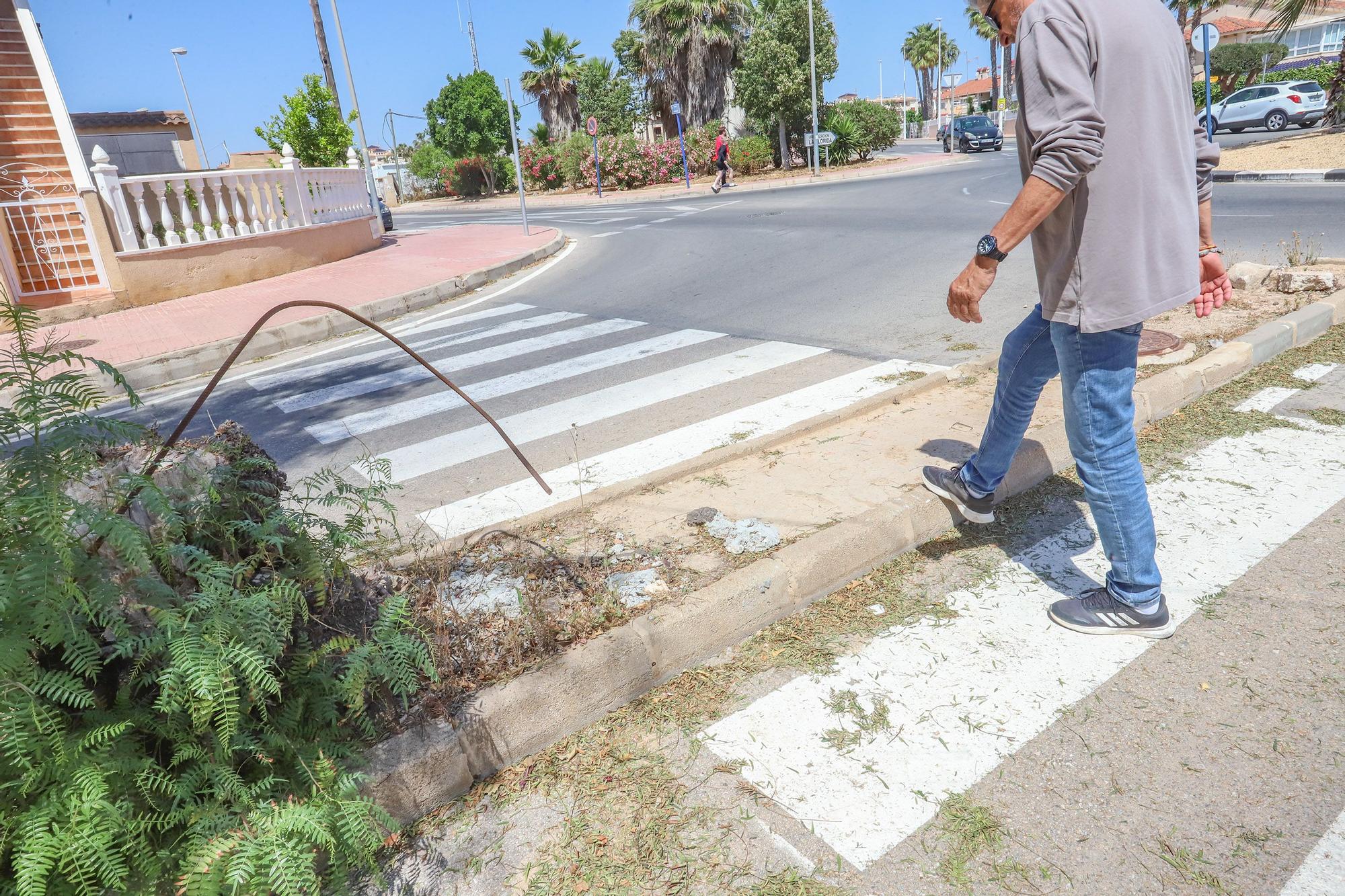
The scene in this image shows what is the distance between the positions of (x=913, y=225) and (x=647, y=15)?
2750 centimetres

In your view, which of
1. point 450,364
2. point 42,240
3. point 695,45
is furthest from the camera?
point 695,45

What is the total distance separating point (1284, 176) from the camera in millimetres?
16469

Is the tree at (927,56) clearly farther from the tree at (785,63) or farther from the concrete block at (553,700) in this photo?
the concrete block at (553,700)

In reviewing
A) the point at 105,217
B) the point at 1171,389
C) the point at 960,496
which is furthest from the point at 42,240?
the point at 1171,389

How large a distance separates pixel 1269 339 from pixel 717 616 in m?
4.45

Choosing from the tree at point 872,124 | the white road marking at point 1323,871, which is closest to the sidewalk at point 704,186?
the tree at point 872,124

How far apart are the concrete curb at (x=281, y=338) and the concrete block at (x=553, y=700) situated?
6.22 m

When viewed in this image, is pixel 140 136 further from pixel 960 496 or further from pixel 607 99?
pixel 960 496

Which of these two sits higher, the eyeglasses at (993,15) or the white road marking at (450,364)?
the eyeglasses at (993,15)

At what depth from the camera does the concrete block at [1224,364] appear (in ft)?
15.8

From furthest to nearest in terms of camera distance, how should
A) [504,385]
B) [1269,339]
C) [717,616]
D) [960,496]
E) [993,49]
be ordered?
[993,49]
[504,385]
[1269,339]
[960,496]
[717,616]

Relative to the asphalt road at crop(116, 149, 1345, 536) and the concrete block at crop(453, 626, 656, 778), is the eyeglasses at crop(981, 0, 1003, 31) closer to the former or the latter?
the concrete block at crop(453, 626, 656, 778)

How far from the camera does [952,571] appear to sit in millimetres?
3270

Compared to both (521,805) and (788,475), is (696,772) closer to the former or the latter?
(521,805)
